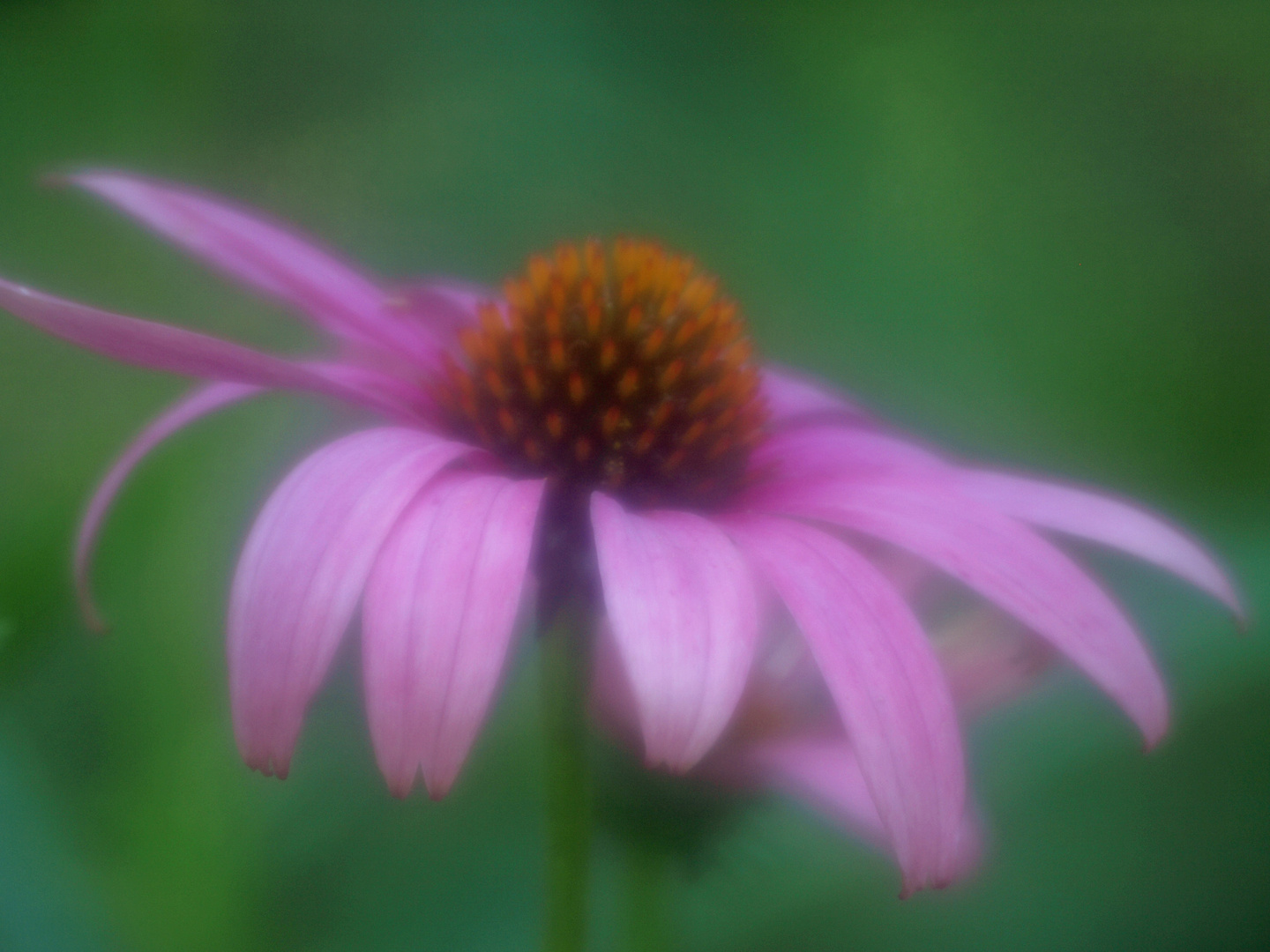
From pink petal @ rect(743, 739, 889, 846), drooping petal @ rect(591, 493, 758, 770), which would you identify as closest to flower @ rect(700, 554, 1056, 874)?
pink petal @ rect(743, 739, 889, 846)

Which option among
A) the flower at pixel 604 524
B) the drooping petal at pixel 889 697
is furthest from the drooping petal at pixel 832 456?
the drooping petal at pixel 889 697

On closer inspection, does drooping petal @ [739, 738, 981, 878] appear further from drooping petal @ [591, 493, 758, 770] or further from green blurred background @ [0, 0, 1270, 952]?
drooping petal @ [591, 493, 758, 770]

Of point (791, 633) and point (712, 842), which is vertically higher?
Answer: point (791, 633)

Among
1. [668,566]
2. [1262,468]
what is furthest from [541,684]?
[1262,468]

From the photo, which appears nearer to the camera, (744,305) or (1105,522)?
(1105,522)

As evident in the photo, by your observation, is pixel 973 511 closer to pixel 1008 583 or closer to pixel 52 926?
pixel 1008 583

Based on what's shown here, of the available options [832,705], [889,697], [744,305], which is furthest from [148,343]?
[744,305]

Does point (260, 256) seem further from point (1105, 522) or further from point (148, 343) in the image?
point (1105, 522)
